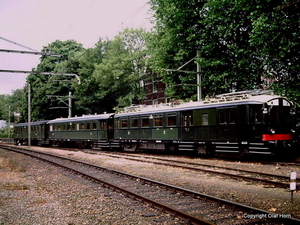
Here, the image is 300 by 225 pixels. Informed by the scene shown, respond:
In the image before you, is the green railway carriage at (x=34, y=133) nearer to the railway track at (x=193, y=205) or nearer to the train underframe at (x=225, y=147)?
the train underframe at (x=225, y=147)

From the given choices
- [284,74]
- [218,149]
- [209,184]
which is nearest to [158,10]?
[284,74]

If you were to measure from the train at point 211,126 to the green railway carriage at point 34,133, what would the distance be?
45.5 ft

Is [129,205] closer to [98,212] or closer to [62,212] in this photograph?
[98,212]

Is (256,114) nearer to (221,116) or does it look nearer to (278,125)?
(278,125)

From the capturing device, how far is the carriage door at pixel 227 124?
18031 millimetres

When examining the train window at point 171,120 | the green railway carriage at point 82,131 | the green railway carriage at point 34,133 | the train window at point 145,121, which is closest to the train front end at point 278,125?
the train window at point 171,120

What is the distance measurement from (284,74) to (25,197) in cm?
1663

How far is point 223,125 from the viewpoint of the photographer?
18625mm

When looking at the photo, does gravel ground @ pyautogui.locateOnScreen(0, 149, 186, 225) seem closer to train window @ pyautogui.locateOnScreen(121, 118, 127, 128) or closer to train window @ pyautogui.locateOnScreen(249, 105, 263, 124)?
train window @ pyautogui.locateOnScreen(249, 105, 263, 124)

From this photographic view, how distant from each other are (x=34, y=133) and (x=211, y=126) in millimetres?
32113

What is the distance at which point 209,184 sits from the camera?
11148mm

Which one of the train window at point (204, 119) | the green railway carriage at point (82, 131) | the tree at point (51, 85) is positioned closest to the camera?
the train window at point (204, 119)

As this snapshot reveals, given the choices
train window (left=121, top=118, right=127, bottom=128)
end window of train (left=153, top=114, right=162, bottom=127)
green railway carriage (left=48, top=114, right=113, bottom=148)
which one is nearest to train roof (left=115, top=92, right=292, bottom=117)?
end window of train (left=153, top=114, right=162, bottom=127)

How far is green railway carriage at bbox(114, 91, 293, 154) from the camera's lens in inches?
667
